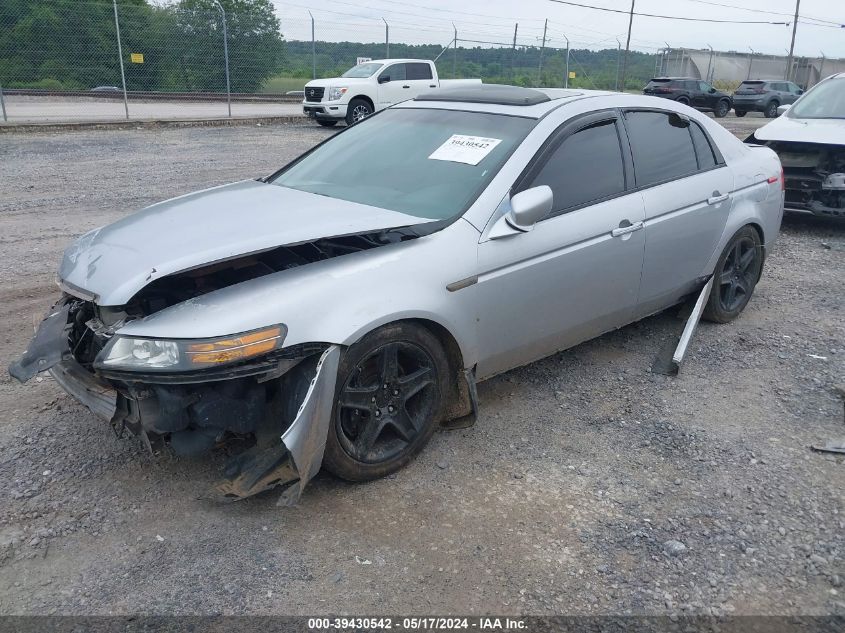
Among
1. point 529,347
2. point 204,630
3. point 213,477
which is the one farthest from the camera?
point 529,347

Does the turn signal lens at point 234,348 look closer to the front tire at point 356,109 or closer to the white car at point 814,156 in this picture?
the white car at point 814,156

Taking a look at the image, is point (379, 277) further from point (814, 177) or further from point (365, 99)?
point (365, 99)

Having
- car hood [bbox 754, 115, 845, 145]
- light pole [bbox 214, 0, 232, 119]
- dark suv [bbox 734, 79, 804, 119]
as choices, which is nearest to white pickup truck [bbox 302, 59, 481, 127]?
light pole [bbox 214, 0, 232, 119]

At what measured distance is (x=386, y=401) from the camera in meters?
3.28

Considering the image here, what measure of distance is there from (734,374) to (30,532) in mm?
3963

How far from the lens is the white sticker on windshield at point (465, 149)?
12.6 ft

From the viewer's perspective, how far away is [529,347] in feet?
12.7

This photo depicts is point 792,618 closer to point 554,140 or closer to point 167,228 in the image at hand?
point 554,140

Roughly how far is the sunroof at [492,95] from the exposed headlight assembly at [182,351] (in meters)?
2.16

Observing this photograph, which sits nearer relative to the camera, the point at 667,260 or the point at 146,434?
the point at 146,434

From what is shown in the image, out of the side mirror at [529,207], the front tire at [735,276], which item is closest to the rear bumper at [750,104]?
the front tire at [735,276]

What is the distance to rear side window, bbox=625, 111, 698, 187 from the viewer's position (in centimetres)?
441

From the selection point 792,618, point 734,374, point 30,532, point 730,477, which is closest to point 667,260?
point 734,374

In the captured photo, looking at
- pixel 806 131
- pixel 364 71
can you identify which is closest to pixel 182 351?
pixel 806 131
